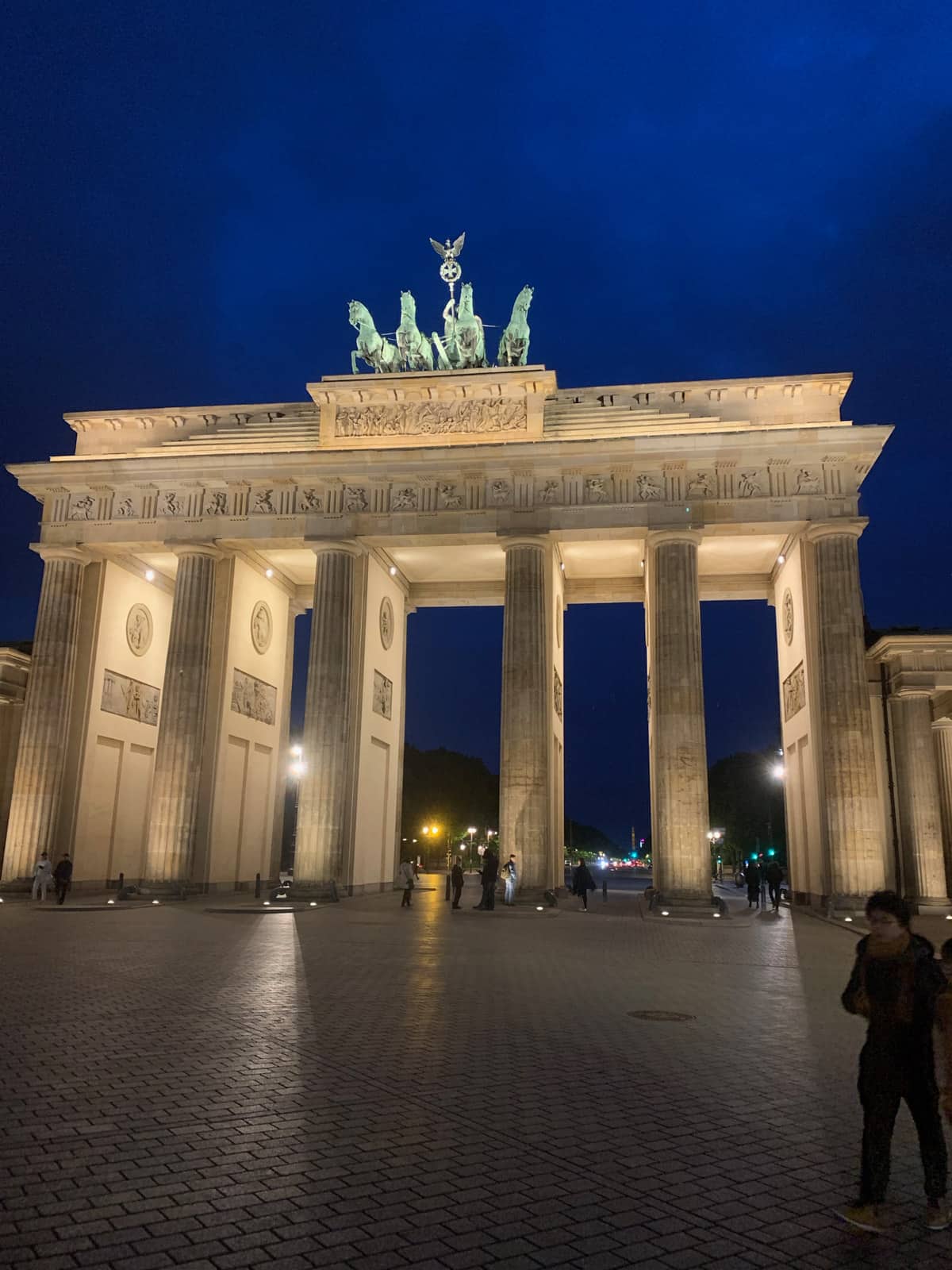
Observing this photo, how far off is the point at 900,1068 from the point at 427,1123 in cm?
344

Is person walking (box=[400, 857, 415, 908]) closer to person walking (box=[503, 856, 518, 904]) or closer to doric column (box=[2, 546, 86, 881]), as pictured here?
person walking (box=[503, 856, 518, 904])

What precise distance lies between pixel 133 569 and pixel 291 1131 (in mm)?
36103

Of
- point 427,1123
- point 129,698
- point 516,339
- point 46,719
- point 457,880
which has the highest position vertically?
point 516,339

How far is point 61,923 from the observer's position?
2306 cm

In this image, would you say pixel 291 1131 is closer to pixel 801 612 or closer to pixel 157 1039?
pixel 157 1039

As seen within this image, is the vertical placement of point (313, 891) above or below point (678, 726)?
below

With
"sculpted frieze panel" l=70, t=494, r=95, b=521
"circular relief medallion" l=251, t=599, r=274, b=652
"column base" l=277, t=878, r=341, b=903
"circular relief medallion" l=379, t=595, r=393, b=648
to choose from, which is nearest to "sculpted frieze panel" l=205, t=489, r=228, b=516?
"sculpted frieze panel" l=70, t=494, r=95, b=521

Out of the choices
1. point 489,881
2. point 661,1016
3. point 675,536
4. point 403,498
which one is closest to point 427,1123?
point 661,1016

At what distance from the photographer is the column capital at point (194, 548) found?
3634 cm

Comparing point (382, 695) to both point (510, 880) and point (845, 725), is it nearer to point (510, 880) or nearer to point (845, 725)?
point (510, 880)

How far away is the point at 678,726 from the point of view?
105 ft

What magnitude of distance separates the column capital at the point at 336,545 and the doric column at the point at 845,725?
16.7 meters

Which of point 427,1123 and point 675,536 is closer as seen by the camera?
point 427,1123

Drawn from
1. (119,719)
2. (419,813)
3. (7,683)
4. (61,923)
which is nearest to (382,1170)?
(61,923)
